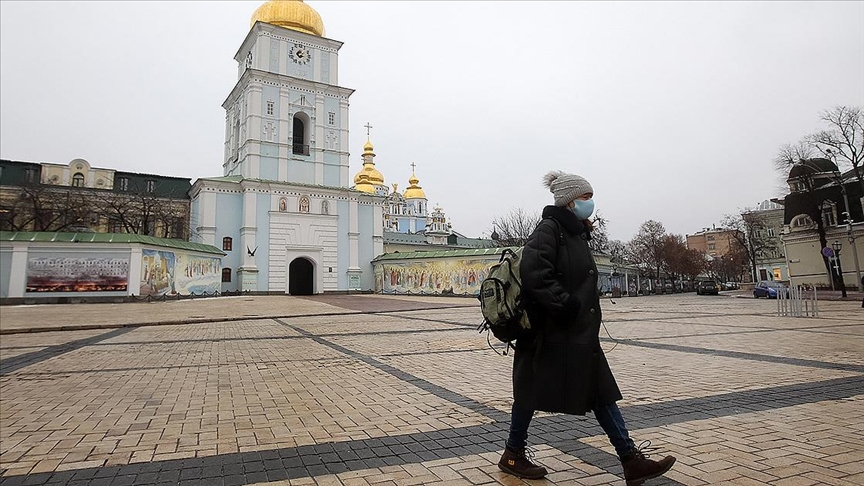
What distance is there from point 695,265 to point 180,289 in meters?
64.2

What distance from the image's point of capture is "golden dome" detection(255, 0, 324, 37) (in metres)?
42.6

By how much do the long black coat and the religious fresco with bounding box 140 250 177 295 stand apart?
79.7ft

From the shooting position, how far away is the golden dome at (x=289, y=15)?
42625mm

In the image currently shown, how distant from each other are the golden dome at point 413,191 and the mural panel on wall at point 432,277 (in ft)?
160

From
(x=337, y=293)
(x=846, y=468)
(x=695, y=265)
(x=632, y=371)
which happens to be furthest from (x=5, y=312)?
(x=695, y=265)

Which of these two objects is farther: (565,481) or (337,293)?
(337,293)

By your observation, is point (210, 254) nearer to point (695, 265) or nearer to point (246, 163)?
point (246, 163)

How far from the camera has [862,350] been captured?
25.6ft

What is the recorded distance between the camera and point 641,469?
2832mm

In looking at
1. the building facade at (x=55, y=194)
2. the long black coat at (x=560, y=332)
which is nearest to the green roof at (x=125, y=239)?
the building facade at (x=55, y=194)

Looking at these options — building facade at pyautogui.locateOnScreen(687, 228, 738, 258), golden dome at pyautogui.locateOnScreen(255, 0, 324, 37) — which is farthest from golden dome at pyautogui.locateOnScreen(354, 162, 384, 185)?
building facade at pyautogui.locateOnScreen(687, 228, 738, 258)

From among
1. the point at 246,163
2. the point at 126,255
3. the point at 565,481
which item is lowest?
the point at 565,481

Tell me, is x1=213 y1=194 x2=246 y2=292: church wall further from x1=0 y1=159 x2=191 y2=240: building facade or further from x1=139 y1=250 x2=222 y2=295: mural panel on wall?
x1=0 y1=159 x2=191 y2=240: building facade

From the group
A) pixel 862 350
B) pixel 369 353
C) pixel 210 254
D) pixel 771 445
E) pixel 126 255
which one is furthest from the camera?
pixel 210 254
